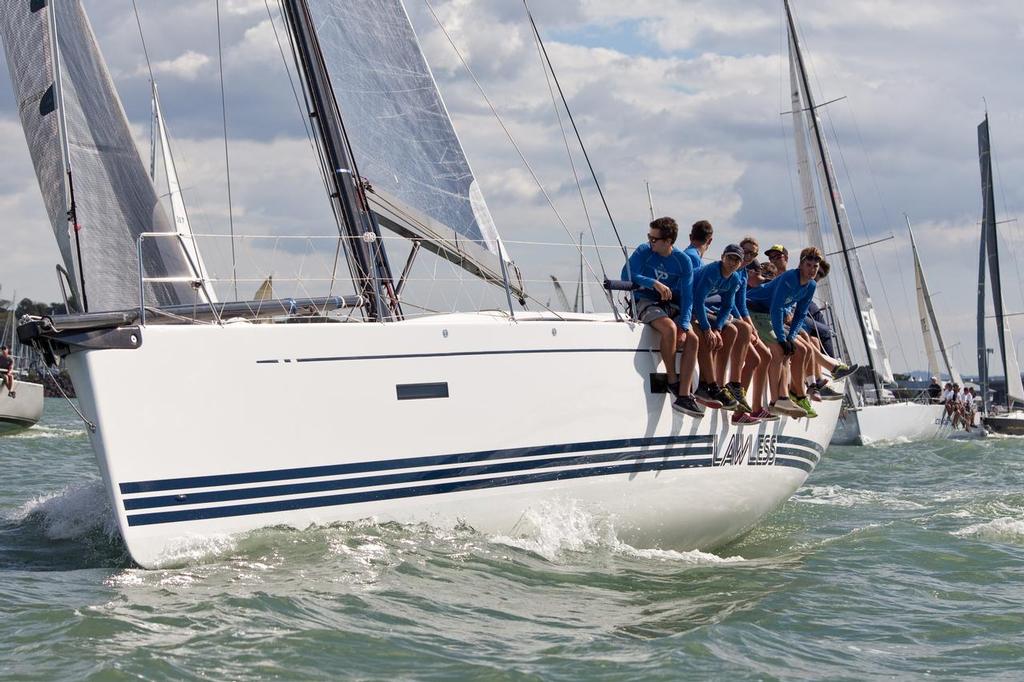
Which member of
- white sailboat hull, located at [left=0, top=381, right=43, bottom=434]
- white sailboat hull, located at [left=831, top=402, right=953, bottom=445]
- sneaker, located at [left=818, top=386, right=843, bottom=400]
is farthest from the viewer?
white sailboat hull, located at [left=831, top=402, right=953, bottom=445]

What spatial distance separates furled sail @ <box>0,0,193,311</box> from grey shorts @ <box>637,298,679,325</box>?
10.8 feet

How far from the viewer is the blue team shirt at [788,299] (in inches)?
383

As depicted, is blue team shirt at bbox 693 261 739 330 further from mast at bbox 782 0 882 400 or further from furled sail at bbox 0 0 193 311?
mast at bbox 782 0 882 400

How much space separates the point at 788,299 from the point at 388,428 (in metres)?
4.05

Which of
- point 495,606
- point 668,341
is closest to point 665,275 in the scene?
point 668,341

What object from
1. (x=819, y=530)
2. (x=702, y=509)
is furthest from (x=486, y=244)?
(x=819, y=530)

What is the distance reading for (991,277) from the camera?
40.1m

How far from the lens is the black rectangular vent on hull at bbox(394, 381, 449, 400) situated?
7.39 m

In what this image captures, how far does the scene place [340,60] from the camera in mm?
9594

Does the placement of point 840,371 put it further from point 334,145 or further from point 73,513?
point 73,513

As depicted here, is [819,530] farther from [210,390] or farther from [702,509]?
[210,390]

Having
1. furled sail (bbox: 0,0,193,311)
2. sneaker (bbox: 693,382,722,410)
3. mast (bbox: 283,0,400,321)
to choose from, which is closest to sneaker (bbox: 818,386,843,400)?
sneaker (bbox: 693,382,722,410)

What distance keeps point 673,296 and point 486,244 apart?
65.8 inches

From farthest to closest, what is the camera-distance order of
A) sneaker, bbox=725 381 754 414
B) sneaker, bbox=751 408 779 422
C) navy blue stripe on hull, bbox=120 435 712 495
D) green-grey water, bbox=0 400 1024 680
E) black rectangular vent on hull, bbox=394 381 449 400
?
sneaker, bbox=751 408 779 422 < sneaker, bbox=725 381 754 414 < black rectangular vent on hull, bbox=394 381 449 400 < navy blue stripe on hull, bbox=120 435 712 495 < green-grey water, bbox=0 400 1024 680
